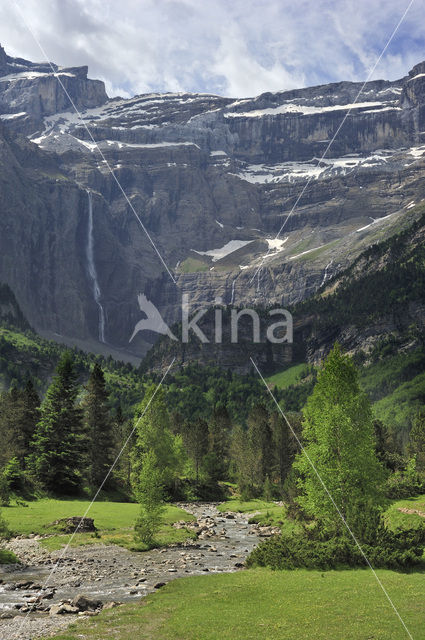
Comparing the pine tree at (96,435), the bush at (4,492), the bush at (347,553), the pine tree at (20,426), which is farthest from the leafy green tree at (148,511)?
the pine tree at (20,426)

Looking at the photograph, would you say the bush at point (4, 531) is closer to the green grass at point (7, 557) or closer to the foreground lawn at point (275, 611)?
the green grass at point (7, 557)

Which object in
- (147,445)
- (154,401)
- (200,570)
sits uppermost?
(154,401)

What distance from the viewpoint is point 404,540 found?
1532 inches

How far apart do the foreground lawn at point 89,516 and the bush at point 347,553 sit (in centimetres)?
1612

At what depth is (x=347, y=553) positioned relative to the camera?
125ft

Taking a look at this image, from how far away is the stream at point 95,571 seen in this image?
94.2ft

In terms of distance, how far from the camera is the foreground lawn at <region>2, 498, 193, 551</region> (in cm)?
5200

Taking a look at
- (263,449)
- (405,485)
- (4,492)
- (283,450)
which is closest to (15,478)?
(4,492)

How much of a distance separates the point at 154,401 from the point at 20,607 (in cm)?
5278

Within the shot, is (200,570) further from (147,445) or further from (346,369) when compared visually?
(147,445)

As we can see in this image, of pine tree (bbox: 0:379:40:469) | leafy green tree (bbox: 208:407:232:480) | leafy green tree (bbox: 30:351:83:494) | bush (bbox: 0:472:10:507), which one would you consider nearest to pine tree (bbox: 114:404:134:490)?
leafy green tree (bbox: 30:351:83:494)

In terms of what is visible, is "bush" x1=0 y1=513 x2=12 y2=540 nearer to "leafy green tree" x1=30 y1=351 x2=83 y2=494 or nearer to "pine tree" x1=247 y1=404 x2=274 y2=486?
"leafy green tree" x1=30 y1=351 x2=83 y2=494

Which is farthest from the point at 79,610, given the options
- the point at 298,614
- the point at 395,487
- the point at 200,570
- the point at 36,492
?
the point at 395,487

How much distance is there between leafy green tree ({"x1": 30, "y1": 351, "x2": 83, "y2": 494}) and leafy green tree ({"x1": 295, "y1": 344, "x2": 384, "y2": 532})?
44.0 metres
